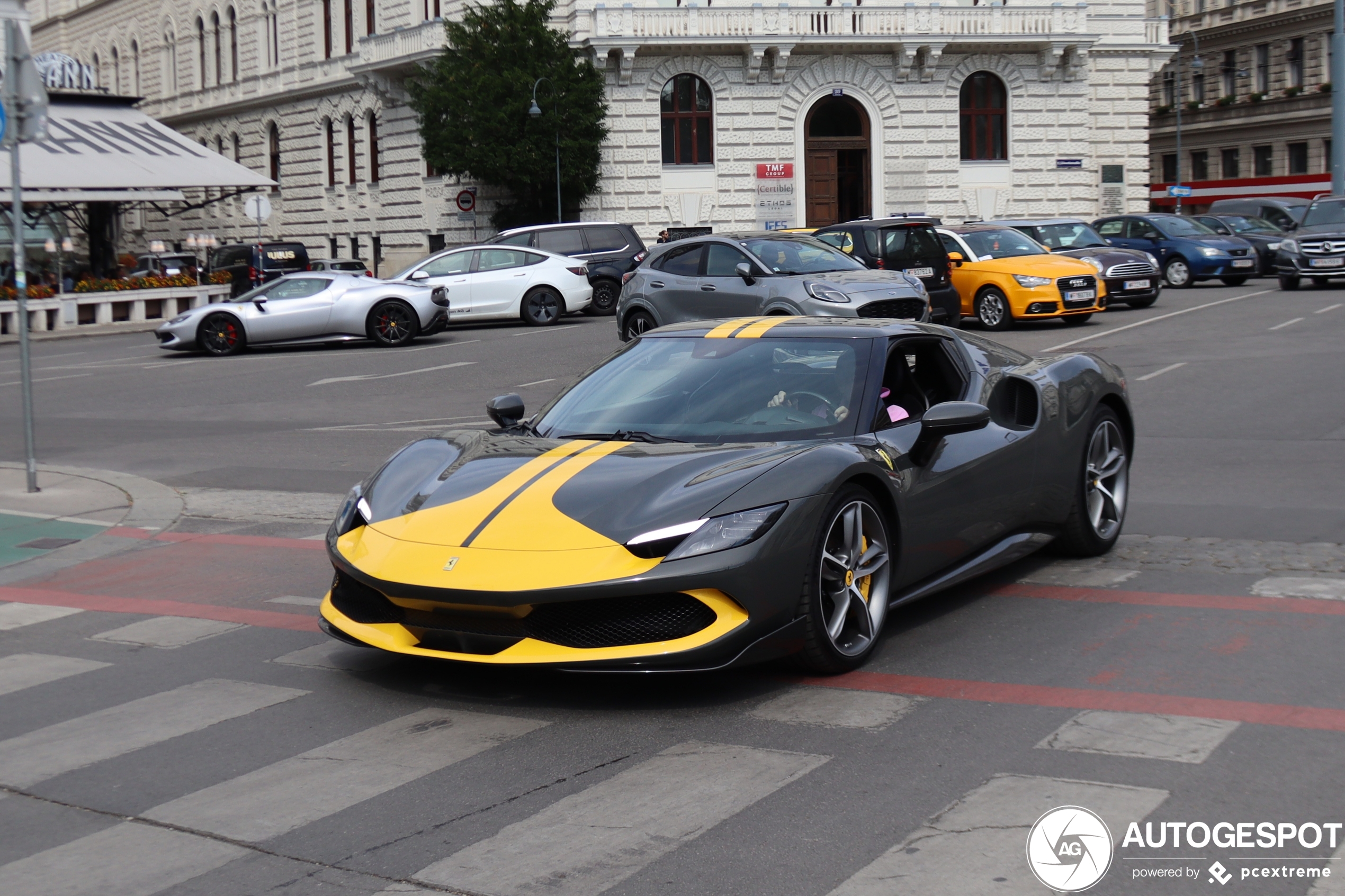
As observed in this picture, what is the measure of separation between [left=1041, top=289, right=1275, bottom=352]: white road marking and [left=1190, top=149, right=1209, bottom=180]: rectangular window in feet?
153

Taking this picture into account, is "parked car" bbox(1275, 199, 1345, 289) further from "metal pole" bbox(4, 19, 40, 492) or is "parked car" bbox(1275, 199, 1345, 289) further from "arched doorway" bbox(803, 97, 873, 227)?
"metal pole" bbox(4, 19, 40, 492)

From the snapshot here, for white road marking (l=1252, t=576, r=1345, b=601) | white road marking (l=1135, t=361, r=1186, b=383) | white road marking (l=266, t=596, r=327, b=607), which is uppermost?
white road marking (l=1135, t=361, r=1186, b=383)

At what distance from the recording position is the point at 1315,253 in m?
28.1

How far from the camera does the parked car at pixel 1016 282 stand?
21.9 metres

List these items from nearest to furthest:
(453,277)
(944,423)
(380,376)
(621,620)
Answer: (621,620), (944,423), (380,376), (453,277)

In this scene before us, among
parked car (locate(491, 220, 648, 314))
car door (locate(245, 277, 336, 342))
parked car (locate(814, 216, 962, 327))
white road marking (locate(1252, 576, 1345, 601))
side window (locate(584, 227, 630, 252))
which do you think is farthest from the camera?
side window (locate(584, 227, 630, 252))

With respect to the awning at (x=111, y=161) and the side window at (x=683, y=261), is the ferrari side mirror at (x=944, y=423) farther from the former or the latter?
the awning at (x=111, y=161)

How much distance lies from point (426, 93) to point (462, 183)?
3.19 m

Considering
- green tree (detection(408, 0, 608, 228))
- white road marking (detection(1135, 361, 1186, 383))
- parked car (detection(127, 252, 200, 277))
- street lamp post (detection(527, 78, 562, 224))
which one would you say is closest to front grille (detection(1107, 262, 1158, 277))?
white road marking (detection(1135, 361, 1186, 383))

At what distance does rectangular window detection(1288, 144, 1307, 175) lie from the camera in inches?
2571

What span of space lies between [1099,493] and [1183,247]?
2534cm

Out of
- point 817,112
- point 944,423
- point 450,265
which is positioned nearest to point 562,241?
point 450,265

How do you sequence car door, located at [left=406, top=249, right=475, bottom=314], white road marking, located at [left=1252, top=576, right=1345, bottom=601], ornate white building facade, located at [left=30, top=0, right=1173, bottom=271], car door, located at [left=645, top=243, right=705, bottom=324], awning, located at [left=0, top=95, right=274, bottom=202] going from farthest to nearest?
ornate white building facade, located at [left=30, top=0, right=1173, bottom=271]
awning, located at [left=0, top=95, right=274, bottom=202]
car door, located at [left=406, top=249, right=475, bottom=314]
car door, located at [left=645, top=243, right=705, bottom=324]
white road marking, located at [left=1252, top=576, right=1345, bottom=601]

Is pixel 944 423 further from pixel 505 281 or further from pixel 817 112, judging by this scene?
pixel 817 112
